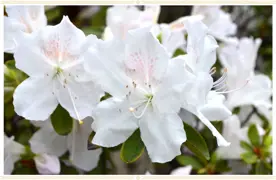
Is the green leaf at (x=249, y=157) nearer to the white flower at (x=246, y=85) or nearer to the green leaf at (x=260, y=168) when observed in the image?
the green leaf at (x=260, y=168)

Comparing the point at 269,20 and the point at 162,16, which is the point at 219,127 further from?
the point at 269,20

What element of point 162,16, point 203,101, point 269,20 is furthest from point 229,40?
point 269,20

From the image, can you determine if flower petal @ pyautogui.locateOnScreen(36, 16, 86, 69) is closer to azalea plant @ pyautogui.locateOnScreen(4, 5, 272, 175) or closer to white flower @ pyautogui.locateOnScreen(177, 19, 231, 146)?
azalea plant @ pyautogui.locateOnScreen(4, 5, 272, 175)

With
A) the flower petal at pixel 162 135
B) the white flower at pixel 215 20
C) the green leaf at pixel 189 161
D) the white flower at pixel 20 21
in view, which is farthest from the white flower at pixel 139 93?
the white flower at pixel 215 20

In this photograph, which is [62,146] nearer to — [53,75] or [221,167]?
[53,75]

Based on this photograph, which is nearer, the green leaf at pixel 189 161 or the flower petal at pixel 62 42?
the flower petal at pixel 62 42

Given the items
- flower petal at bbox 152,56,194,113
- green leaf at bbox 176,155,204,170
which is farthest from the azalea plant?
green leaf at bbox 176,155,204,170
